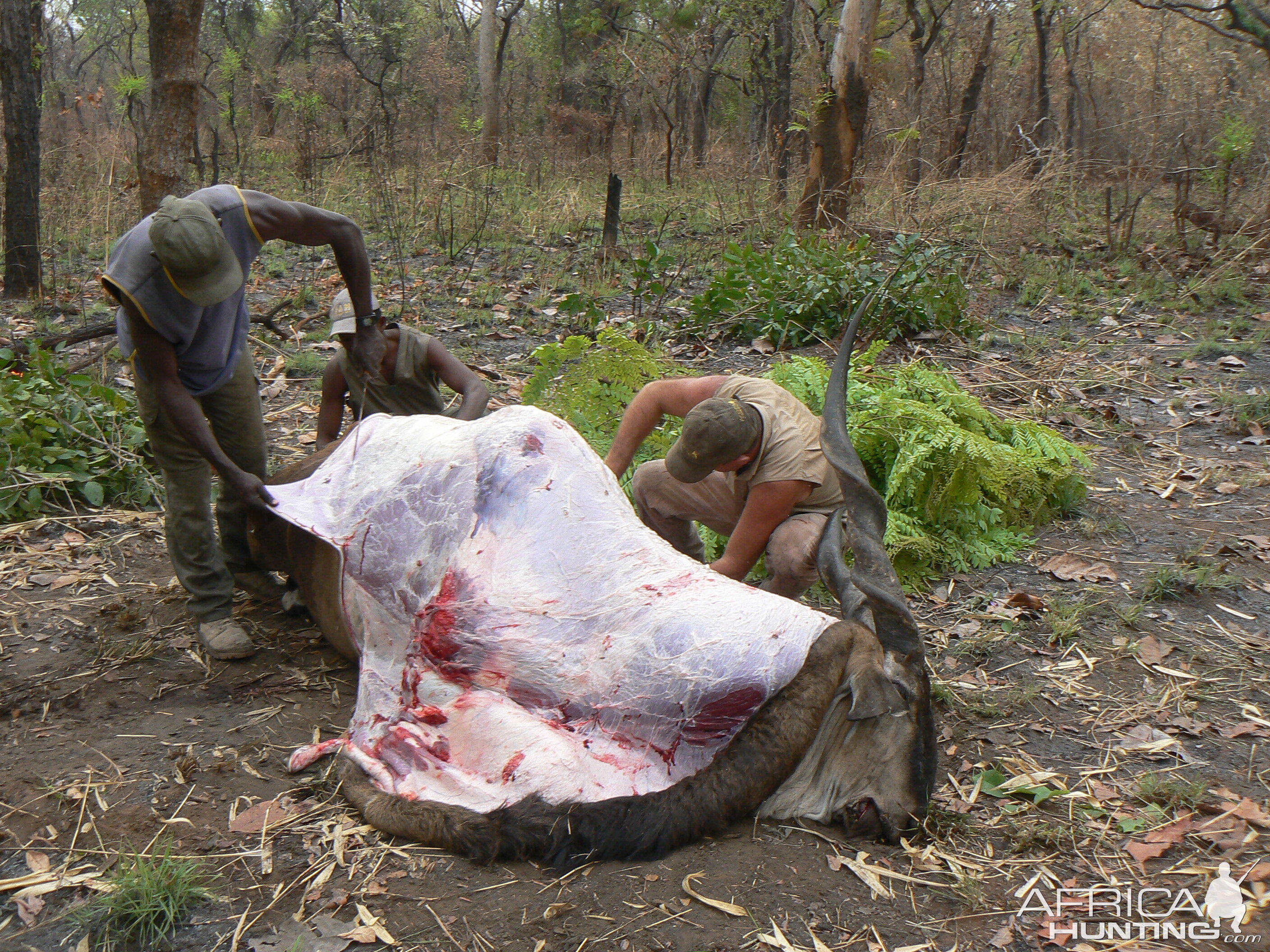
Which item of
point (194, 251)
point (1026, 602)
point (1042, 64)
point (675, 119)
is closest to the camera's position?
point (194, 251)

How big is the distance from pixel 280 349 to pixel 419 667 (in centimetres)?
498

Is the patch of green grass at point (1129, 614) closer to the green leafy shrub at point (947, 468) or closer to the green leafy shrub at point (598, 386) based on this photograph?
the green leafy shrub at point (947, 468)

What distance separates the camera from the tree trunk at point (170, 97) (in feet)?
19.9

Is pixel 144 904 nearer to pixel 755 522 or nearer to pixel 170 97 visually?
pixel 755 522

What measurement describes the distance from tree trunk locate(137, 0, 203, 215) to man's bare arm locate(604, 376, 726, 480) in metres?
3.86

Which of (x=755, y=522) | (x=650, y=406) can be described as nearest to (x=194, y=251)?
(x=650, y=406)

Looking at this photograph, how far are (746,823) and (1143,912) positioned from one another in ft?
3.66

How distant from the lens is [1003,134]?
50.9ft

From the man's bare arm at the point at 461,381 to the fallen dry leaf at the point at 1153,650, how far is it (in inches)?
121

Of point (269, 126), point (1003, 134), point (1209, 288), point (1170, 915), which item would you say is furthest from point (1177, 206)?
point (269, 126)

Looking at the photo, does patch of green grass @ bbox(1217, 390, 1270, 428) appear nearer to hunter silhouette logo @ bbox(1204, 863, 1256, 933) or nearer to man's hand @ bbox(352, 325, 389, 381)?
hunter silhouette logo @ bbox(1204, 863, 1256, 933)

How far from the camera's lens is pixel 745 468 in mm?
4207

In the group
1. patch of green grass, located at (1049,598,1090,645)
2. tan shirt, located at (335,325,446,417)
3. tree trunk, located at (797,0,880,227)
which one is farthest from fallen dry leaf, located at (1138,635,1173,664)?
tree trunk, located at (797,0,880,227)

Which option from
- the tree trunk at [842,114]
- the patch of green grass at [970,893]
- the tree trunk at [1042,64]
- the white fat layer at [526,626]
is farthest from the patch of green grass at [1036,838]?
the tree trunk at [1042,64]
